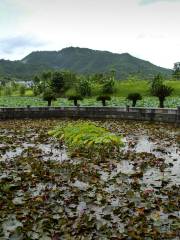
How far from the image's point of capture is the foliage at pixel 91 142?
14742 mm

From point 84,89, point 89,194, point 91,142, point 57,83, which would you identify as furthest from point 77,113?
point 57,83

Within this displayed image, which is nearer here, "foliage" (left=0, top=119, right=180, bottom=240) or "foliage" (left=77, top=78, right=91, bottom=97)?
"foliage" (left=0, top=119, right=180, bottom=240)

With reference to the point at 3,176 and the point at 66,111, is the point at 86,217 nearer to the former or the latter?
the point at 3,176

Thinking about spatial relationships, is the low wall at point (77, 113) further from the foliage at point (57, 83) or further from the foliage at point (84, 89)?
the foliage at point (57, 83)

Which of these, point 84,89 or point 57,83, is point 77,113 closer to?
point 84,89

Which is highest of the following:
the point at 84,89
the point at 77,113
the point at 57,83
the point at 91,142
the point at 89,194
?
the point at 57,83

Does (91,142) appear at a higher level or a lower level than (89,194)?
higher

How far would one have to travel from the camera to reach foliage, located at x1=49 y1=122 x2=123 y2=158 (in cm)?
1474

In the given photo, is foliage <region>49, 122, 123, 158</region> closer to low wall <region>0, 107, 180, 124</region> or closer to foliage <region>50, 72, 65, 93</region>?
low wall <region>0, 107, 180, 124</region>

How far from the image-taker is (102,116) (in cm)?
2834

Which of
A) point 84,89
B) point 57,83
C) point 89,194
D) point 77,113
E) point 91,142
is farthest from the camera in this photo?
point 57,83

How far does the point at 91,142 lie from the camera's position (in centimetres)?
1535

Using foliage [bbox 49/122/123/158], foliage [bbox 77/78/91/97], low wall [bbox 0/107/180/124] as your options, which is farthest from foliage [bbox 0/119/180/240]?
foliage [bbox 77/78/91/97]

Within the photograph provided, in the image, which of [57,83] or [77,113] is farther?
[57,83]
